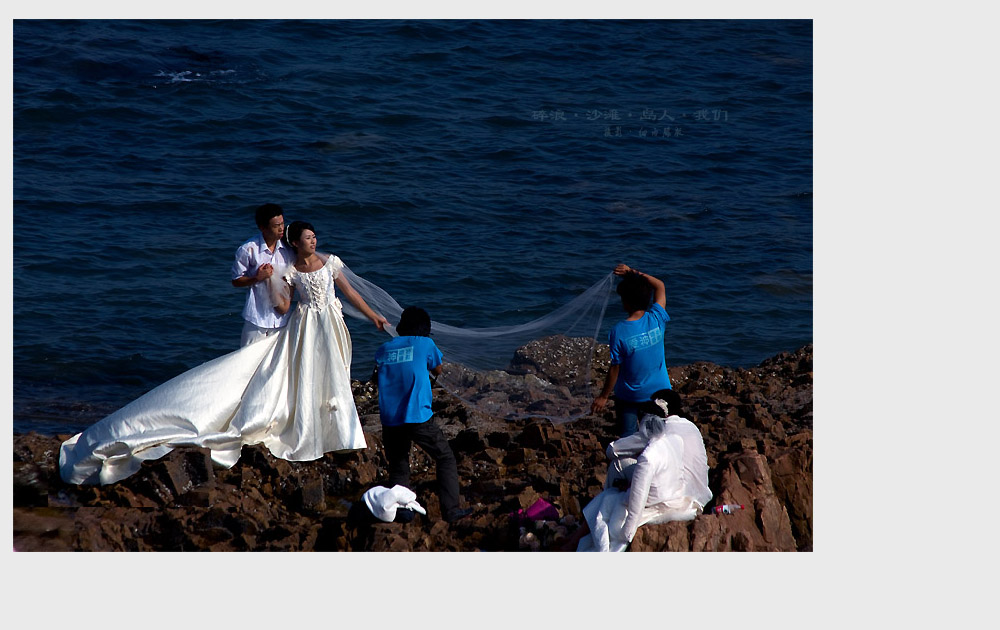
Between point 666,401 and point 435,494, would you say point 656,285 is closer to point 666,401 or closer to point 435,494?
point 666,401

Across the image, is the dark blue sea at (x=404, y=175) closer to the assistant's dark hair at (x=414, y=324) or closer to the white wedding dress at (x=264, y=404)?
the white wedding dress at (x=264, y=404)

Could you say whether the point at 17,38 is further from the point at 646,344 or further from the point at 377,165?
the point at 646,344

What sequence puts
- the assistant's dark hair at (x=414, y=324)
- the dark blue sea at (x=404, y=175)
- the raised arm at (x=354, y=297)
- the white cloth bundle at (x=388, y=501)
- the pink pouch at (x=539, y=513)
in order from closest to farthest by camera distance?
the white cloth bundle at (x=388, y=501) < the pink pouch at (x=539, y=513) < the assistant's dark hair at (x=414, y=324) < the raised arm at (x=354, y=297) < the dark blue sea at (x=404, y=175)

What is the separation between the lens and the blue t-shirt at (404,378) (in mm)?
6992

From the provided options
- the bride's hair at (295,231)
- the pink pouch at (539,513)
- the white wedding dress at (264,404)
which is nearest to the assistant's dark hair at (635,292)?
the pink pouch at (539,513)

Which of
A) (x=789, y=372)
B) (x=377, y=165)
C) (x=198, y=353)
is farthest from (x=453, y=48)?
(x=789, y=372)

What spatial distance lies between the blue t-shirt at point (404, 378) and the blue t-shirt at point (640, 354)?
4.34 feet

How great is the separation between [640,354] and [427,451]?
162 cm

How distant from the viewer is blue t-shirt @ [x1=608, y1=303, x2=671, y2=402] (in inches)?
285

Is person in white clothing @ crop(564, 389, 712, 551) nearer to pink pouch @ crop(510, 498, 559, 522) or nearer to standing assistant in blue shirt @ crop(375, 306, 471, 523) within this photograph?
pink pouch @ crop(510, 498, 559, 522)

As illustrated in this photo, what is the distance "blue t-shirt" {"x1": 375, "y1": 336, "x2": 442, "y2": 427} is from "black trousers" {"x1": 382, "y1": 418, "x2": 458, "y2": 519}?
8 cm

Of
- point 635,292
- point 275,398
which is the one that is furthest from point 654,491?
point 275,398

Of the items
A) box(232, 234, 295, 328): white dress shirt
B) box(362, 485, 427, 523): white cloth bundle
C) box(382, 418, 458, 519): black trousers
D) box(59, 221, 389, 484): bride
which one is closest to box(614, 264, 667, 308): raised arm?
box(382, 418, 458, 519): black trousers

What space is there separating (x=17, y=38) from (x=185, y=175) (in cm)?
635
